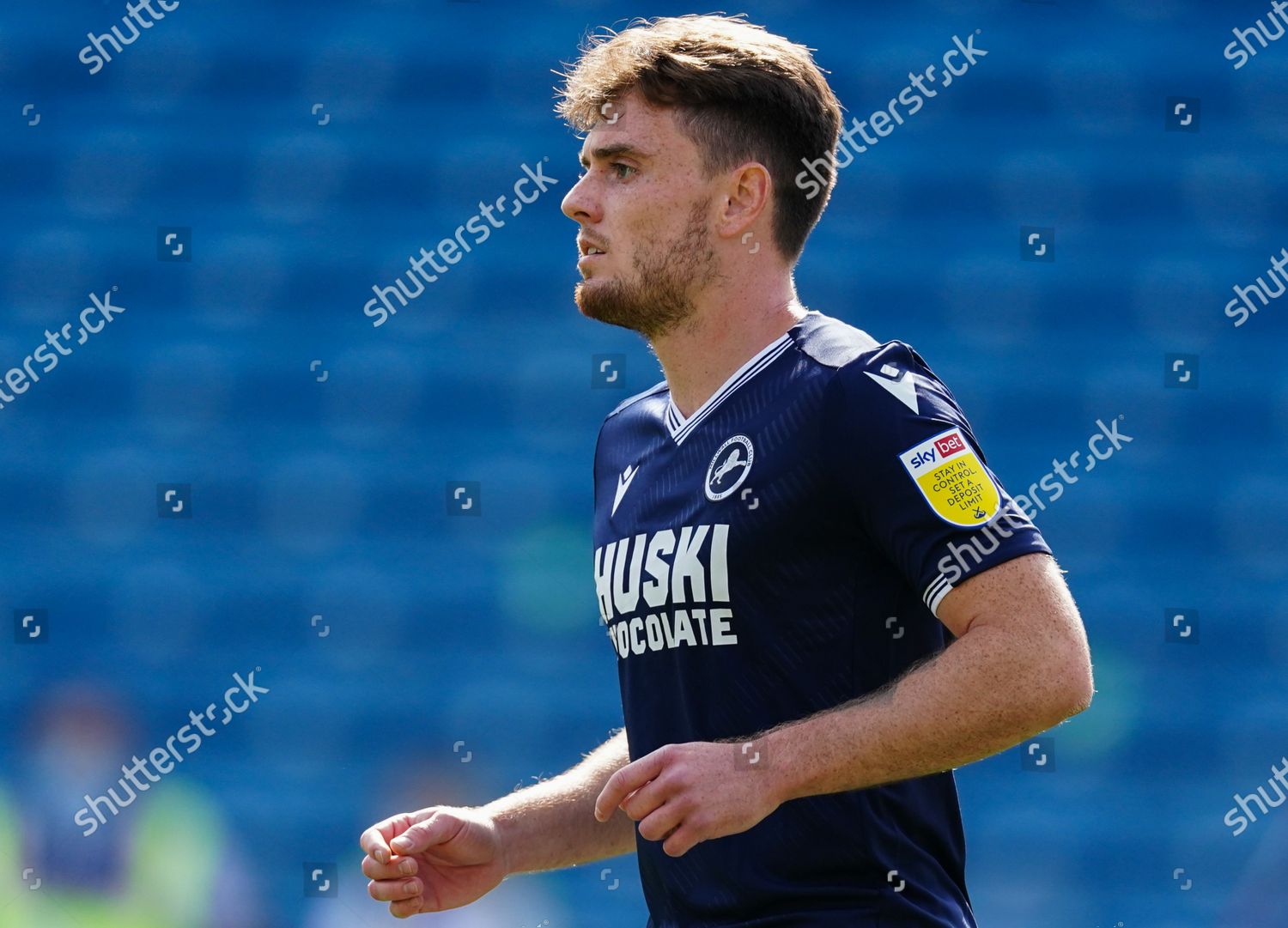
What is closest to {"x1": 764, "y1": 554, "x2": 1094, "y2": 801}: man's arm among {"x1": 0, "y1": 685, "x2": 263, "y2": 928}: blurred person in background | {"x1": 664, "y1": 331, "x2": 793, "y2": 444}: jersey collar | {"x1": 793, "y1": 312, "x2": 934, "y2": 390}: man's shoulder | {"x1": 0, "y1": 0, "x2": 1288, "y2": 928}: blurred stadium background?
{"x1": 793, "y1": 312, "x2": 934, "y2": 390}: man's shoulder

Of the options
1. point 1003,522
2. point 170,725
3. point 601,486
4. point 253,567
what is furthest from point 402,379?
point 1003,522

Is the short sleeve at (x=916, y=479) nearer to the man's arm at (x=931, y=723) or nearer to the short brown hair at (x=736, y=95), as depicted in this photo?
the man's arm at (x=931, y=723)

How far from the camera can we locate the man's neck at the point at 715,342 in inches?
68.0

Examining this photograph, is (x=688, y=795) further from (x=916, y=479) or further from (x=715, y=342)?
(x=715, y=342)

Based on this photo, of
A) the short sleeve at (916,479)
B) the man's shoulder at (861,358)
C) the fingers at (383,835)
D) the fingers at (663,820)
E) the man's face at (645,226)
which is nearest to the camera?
the fingers at (663,820)

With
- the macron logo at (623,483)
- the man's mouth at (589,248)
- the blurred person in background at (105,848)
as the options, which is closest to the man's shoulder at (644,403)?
the macron logo at (623,483)

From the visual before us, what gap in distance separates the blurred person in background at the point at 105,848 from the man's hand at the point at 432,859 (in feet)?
5.95

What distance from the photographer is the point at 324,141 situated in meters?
3.70

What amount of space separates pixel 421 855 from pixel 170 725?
1.89m

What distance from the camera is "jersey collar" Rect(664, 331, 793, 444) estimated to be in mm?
1661

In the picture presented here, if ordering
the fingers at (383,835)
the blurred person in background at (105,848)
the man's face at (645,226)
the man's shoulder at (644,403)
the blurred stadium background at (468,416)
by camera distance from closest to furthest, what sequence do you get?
the fingers at (383,835) → the man's face at (645,226) → the man's shoulder at (644,403) → the blurred person in background at (105,848) → the blurred stadium background at (468,416)

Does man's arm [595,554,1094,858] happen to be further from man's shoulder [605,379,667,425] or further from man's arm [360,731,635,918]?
man's shoulder [605,379,667,425]

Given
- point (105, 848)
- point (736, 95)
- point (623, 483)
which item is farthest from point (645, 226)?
point (105, 848)

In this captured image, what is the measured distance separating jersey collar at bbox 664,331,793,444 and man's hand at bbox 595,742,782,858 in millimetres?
537
